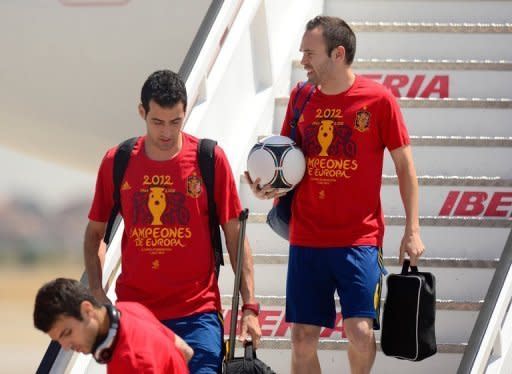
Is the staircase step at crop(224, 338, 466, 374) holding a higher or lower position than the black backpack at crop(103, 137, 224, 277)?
lower

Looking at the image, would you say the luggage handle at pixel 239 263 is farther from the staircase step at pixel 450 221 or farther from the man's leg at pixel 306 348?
the staircase step at pixel 450 221

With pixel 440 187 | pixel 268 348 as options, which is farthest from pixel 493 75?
pixel 268 348

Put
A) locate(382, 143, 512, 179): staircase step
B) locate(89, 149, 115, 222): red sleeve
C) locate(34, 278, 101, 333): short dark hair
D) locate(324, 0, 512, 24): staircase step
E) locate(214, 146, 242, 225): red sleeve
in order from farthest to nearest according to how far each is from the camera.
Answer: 1. locate(324, 0, 512, 24): staircase step
2. locate(382, 143, 512, 179): staircase step
3. locate(89, 149, 115, 222): red sleeve
4. locate(214, 146, 242, 225): red sleeve
5. locate(34, 278, 101, 333): short dark hair

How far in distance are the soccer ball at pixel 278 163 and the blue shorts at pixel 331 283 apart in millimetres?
315

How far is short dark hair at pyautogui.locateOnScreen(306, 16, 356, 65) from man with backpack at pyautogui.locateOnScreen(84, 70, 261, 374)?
89 cm

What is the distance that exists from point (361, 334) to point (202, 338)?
2.82 feet

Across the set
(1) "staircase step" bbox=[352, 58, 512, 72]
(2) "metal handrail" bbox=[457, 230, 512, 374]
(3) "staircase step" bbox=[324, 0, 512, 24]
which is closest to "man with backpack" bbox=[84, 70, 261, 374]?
(2) "metal handrail" bbox=[457, 230, 512, 374]

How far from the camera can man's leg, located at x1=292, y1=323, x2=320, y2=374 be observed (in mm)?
5879

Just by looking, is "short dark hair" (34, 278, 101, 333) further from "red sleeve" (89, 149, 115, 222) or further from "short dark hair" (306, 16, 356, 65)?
"short dark hair" (306, 16, 356, 65)

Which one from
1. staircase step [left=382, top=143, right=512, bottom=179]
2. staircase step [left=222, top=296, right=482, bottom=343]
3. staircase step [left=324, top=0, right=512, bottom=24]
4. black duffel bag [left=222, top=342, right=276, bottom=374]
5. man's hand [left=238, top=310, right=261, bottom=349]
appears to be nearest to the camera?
black duffel bag [left=222, top=342, right=276, bottom=374]

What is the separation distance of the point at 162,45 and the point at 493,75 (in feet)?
18.7

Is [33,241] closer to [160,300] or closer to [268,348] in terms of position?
[268,348]

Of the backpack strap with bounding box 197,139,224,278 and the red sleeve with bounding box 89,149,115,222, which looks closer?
the backpack strap with bounding box 197,139,224,278

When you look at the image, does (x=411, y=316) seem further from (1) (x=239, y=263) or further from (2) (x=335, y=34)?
(2) (x=335, y=34)
